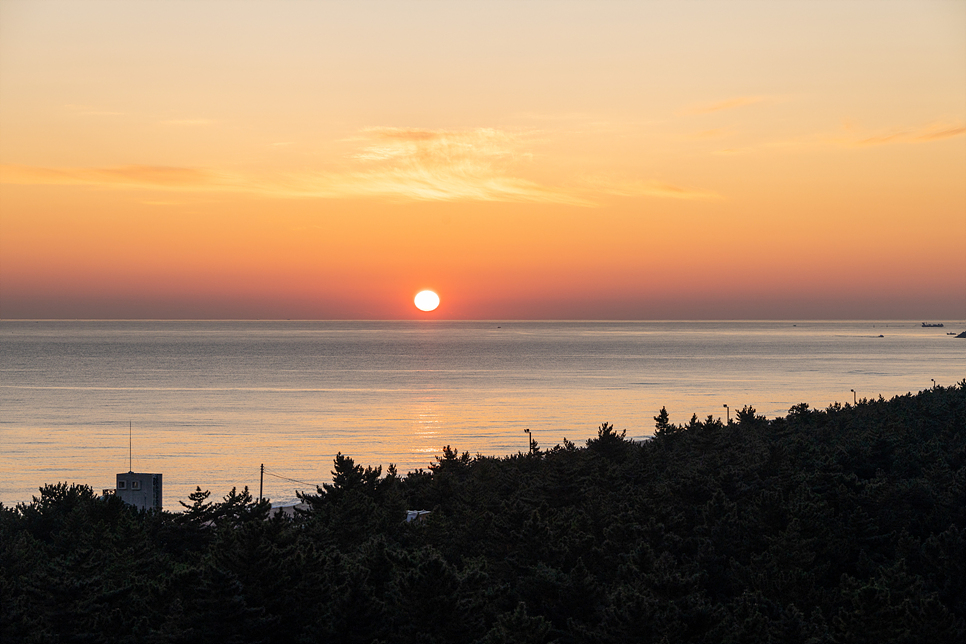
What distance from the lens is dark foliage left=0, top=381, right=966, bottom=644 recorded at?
22.7 m

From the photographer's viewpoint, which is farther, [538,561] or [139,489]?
[139,489]

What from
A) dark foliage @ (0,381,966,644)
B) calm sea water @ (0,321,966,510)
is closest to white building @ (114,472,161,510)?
dark foliage @ (0,381,966,644)

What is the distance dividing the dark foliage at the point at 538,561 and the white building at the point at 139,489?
2171 millimetres

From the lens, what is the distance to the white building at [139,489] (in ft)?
162

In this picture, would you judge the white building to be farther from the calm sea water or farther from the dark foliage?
the calm sea water

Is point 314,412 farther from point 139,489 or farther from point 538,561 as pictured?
point 538,561

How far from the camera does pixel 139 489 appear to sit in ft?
162

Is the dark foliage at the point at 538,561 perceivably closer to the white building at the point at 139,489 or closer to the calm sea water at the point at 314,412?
the white building at the point at 139,489

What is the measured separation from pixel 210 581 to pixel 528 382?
485 ft

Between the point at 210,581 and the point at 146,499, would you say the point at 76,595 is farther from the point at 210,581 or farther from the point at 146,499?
the point at 146,499

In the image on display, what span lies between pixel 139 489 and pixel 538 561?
29.0 metres

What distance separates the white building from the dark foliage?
2.17 m

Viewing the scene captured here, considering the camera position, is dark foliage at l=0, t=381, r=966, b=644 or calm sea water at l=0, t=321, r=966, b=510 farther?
calm sea water at l=0, t=321, r=966, b=510

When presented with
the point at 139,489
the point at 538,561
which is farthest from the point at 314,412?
the point at 538,561
